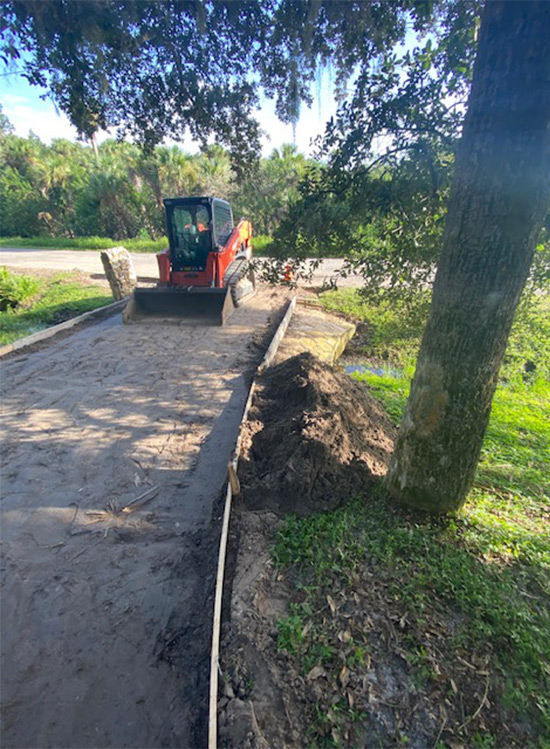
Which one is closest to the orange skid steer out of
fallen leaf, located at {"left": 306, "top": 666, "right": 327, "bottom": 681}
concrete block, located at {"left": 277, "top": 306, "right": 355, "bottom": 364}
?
concrete block, located at {"left": 277, "top": 306, "right": 355, "bottom": 364}

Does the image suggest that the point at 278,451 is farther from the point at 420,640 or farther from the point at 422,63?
the point at 422,63

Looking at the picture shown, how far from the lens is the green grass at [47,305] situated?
9.29 metres

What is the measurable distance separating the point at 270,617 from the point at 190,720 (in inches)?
25.5

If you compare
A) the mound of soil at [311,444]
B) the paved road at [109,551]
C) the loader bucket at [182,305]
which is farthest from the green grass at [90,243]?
the mound of soil at [311,444]

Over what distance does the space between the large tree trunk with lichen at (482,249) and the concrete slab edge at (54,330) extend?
7.52 metres

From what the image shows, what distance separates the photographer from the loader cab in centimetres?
871

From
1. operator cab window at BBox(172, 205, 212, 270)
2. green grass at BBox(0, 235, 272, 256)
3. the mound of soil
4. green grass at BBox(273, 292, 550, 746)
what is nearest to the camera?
green grass at BBox(273, 292, 550, 746)

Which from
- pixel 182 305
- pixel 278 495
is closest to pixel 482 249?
pixel 278 495

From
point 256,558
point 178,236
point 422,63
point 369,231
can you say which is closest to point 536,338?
point 369,231

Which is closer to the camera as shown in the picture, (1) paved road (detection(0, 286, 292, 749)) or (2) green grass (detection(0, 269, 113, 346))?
(1) paved road (detection(0, 286, 292, 749))

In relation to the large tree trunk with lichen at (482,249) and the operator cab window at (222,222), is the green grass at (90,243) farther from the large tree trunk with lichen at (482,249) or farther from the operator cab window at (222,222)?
the large tree trunk with lichen at (482,249)

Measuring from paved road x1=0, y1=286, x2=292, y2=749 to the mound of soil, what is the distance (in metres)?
0.43

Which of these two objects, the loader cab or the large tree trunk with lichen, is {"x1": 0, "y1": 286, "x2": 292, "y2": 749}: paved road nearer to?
the large tree trunk with lichen

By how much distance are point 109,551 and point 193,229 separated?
7667 mm
